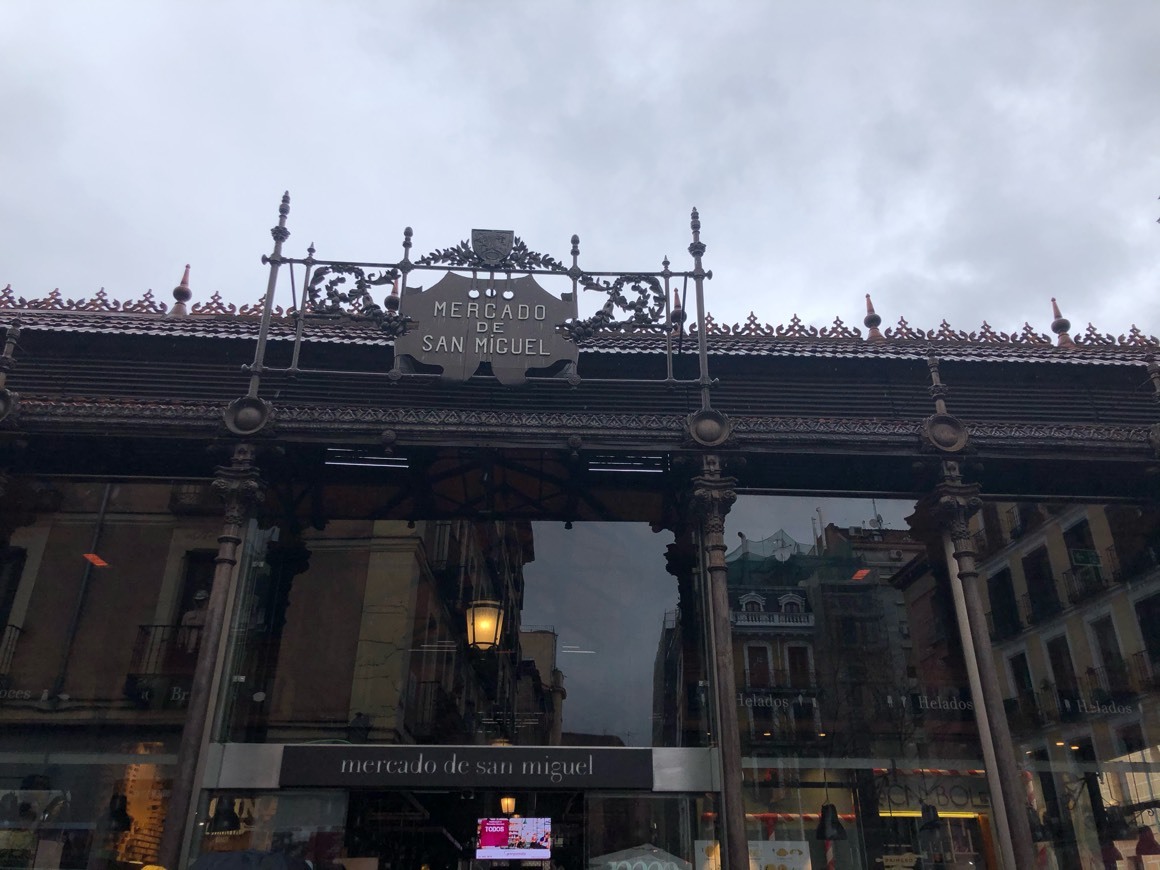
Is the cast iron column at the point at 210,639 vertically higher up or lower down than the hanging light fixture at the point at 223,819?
higher up

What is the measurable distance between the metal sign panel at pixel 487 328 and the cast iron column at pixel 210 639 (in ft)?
9.78

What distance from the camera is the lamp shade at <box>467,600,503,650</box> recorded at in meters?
13.7

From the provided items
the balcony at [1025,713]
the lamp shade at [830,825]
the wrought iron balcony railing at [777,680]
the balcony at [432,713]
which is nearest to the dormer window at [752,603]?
the wrought iron balcony railing at [777,680]

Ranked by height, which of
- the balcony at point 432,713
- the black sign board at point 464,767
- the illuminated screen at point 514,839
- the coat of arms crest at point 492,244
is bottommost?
the illuminated screen at point 514,839

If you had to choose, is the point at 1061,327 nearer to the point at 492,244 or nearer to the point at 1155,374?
the point at 1155,374

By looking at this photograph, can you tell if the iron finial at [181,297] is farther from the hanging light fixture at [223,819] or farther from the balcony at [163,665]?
the hanging light fixture at [223,819]

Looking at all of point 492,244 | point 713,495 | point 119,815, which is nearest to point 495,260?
point 492,244

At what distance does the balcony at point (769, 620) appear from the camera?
13289 mm

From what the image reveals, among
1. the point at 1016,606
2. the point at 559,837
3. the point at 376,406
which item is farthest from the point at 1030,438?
the point at 376,406

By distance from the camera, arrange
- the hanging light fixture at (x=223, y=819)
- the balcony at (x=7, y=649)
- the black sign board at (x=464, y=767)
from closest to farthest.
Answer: the hanging light fixture at (x=223, y=819) → the black sign board at (x=464, y=767) → the balcony at (x=7, y=649)

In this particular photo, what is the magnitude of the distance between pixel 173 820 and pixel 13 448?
5822mm

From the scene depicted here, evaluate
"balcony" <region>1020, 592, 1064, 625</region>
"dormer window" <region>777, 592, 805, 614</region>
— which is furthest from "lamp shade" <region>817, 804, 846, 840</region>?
"balcony" <region>1020, 592, 1064, 625</region>

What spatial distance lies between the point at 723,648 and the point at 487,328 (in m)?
5.96

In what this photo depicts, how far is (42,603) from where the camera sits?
13.5 metres
